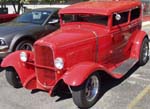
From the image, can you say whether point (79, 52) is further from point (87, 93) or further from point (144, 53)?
point (144, 53)

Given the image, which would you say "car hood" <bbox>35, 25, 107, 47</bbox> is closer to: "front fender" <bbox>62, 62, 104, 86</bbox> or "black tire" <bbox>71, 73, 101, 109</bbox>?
"front fender" <bbox>62, 62, 104, 86</bbox>

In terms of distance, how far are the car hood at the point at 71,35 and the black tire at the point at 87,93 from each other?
32.8 inches

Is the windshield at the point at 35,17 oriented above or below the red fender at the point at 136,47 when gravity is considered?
above

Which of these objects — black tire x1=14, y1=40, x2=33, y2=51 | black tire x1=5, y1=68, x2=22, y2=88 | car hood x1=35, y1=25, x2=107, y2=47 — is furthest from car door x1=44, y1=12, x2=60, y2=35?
black tire x1=5, y1=68, x2=22, y2=88

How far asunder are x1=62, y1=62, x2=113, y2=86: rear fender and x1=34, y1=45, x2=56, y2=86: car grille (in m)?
0.50

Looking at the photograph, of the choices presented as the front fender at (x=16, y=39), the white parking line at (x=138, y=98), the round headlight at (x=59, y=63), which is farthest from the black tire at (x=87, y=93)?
the front fender at (x=16, y=39)

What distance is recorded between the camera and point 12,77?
23.6 feet

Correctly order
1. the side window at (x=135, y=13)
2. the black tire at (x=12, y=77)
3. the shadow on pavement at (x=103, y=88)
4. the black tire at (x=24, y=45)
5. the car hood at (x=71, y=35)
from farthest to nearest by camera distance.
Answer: the black tire at (x=24, y=45) → the side window at (x=135, y=13) → the black tire at (x=12, y=77) → the shadow on pavement at (x=103, y=88) → the car hood at (x=71, y=35)

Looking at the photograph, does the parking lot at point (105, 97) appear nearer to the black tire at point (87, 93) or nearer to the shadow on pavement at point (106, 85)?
the shadow on pavement at point (106, 85)

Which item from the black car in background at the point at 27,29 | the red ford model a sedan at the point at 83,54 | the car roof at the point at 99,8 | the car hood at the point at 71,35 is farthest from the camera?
the black car in background at the point at 27,29

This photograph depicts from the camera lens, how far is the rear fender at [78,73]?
18.8ft

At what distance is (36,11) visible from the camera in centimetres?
1045

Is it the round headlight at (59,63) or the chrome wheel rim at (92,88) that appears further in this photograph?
the chrome wheel rim at (92,88)

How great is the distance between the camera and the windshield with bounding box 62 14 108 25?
7.33 metres
